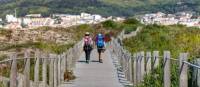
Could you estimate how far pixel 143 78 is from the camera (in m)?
19.8

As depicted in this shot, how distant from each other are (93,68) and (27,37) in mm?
41147

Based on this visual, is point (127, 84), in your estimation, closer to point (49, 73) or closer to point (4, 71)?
point (49, 73)

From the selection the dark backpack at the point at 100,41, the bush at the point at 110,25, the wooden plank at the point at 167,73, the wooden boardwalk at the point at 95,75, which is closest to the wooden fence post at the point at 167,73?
the wooden plank at the point at 167,73

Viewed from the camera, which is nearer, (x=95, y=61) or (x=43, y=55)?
(x=43, y=55)

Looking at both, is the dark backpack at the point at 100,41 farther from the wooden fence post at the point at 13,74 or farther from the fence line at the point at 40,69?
the wooden fence post at the point at 13,74

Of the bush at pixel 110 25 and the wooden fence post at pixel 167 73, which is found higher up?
the bush at pixel 110 25

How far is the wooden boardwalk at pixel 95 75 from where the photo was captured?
2339 centimetres

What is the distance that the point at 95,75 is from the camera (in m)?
27.5

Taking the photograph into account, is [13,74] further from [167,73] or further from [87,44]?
[87,44]

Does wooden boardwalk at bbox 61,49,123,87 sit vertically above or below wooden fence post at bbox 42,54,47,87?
below

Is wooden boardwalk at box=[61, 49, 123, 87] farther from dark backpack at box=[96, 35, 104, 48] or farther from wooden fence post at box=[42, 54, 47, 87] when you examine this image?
wooden fence post at box=[42, 54, 47, 87]

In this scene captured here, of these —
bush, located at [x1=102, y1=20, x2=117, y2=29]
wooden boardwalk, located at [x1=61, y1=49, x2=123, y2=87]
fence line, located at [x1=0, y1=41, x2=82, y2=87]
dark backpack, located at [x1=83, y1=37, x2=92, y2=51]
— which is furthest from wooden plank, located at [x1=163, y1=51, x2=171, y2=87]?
bush, located at [x1=102, y1=20, x2=117, y2=29]

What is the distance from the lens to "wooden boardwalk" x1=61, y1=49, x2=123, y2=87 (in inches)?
921

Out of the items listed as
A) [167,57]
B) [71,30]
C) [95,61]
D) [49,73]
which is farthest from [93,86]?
[71,30]
